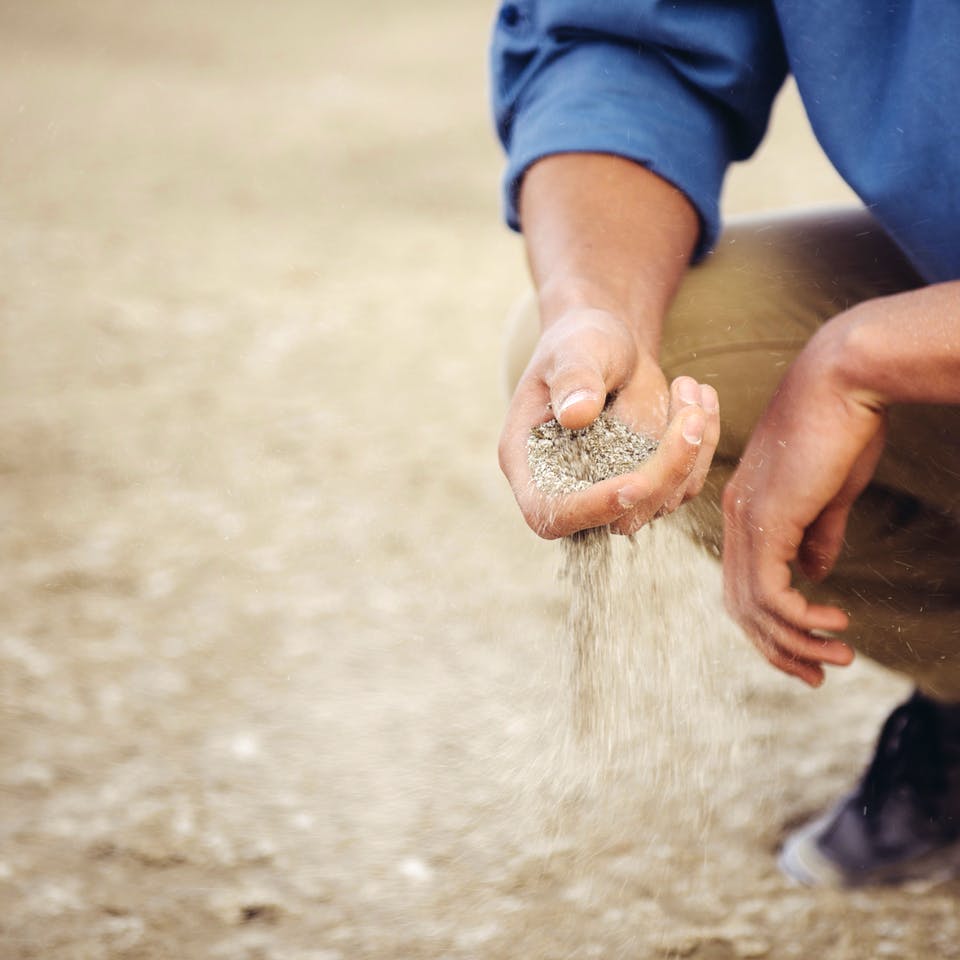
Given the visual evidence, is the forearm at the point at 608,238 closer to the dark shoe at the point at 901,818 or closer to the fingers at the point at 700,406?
the fingers at the point at 700,406

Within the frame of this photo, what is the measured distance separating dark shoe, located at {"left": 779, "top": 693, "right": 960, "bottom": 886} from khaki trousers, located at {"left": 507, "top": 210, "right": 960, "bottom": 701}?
0.19 feet

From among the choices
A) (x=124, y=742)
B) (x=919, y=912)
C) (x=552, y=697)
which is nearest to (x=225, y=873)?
(x=124, y=742)

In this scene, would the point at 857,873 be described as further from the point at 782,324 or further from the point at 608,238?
the point at 608,238

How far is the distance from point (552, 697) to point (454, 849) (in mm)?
355

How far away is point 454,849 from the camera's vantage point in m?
1.44

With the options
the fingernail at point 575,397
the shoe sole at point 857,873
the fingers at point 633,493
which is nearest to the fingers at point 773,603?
the fingers at point 633,493

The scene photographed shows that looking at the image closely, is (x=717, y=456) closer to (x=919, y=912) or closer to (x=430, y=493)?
(x=919, y=912)

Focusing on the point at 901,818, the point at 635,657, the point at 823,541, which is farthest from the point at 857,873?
the point at 823,541

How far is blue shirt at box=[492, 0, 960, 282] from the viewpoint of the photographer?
43.1 inches

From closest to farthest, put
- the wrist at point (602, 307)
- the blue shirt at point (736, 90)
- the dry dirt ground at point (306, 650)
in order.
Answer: the blue shirt at point (736, 90) → the wrist at point (602, 307) → the dry dirt ground at point (306, 650)

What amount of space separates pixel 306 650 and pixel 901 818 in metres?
0.95

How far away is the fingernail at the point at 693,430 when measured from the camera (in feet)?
3.31

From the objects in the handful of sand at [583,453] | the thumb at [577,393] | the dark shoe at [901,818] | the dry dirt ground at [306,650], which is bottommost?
the dry dirt ground at [306,650]

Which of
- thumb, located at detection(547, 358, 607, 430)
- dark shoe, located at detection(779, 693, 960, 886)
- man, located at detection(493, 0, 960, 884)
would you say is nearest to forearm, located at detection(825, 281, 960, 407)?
man, located at detection(493, 0, 960, 884)
